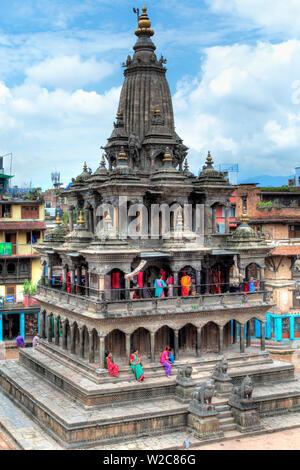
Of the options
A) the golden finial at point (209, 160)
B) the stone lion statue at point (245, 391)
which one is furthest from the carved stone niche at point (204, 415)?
the golden finial at point (209, 160)

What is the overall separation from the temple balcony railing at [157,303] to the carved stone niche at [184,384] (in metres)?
2.81

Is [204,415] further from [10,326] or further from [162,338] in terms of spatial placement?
[10,326]

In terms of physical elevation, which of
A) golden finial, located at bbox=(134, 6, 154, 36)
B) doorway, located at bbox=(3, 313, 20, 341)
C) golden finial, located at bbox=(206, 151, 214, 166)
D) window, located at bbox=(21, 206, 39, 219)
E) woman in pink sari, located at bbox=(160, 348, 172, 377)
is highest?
golden finial, located at bbox=(134, 6, 154, 36)

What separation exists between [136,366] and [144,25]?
1938cm

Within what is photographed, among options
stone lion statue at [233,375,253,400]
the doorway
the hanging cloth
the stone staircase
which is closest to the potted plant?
the doorway

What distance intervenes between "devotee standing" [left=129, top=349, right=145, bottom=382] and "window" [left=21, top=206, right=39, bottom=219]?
23.6 meters

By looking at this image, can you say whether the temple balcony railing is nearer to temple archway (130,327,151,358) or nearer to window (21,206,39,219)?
temple archway (130,327,151,358)

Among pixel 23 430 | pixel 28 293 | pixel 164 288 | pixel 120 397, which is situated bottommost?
pixel 23 430

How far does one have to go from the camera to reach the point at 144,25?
107ft

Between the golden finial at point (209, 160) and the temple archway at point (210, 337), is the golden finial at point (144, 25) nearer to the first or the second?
the golden finial at point (209, 160)

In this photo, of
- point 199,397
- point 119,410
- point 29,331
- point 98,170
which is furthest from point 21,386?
point 29,331

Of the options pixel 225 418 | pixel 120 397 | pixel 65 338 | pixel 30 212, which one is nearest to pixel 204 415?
pixel 225 418

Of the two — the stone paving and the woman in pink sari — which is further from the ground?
the woman in pink sari

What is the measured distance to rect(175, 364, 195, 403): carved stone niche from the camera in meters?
24.7
